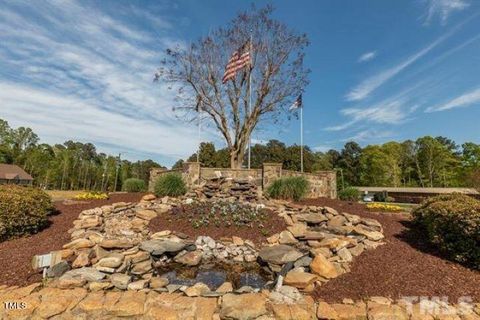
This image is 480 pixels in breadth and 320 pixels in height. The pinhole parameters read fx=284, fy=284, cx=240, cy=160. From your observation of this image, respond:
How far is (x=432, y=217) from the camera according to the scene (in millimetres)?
6516

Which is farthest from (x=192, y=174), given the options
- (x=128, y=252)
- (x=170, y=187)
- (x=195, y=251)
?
(x=128, y=252)

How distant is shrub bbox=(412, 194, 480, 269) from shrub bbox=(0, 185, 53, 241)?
9.28 metres

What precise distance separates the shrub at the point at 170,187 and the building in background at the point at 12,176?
127 feet

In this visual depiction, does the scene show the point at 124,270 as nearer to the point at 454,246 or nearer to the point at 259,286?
the point at 259,286

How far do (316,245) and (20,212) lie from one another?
6921 mm

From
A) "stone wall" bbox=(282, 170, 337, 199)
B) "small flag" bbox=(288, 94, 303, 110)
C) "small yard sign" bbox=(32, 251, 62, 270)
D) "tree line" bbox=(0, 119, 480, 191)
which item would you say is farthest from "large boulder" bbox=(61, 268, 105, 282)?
"tree line" bbox=(0, 119, 480, 191)

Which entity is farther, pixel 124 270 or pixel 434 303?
pixel 124 270

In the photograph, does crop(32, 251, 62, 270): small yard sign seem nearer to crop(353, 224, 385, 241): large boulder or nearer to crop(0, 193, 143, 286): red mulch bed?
crop(0, 193, 143, 286): red mulch bed

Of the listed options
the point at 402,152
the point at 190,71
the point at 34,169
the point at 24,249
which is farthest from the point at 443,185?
the point at 34,169

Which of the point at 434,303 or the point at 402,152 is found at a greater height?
the point at 402,152

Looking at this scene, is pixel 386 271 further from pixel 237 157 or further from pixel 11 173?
pixel 11 173

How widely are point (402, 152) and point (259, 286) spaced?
1854 inches

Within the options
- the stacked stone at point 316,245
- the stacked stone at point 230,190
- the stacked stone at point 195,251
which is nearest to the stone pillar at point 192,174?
the stacked stone at point 230,190

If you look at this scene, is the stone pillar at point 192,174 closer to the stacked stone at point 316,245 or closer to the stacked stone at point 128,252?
the stacked stone at point 128,252
